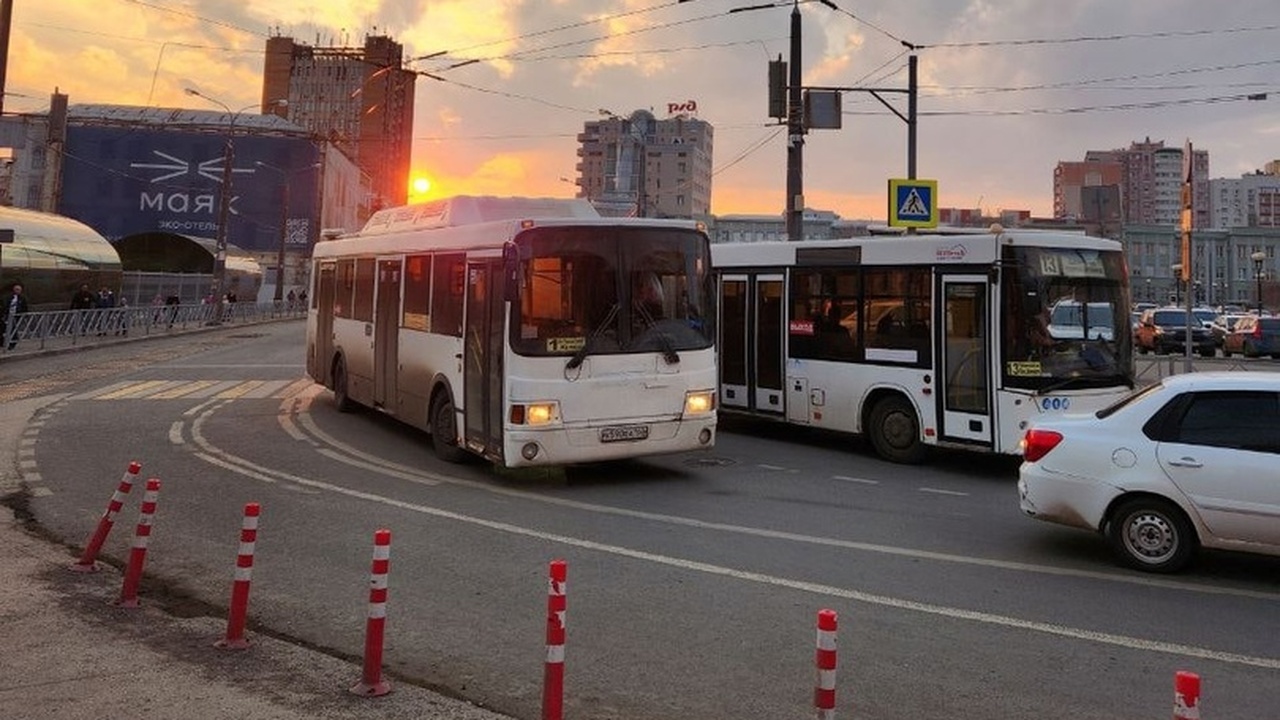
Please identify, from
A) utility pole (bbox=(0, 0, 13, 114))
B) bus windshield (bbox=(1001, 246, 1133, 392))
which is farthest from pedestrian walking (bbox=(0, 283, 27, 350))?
bus windshield (bbox=(1001, 246, 1133, 392))

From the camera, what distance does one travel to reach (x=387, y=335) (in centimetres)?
1353

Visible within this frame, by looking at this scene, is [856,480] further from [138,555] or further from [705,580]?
[138,555]

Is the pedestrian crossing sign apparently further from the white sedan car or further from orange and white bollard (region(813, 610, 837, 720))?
orange and white bollard (region(813, 610, 837, 720))

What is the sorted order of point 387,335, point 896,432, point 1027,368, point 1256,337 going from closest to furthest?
point 1027,368 → point 896,432 → point 387,335 → point 1256,337

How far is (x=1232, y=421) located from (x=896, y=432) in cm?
549

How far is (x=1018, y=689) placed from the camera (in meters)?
4.83

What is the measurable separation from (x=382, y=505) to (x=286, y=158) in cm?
8050

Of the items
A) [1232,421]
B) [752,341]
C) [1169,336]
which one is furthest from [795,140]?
[1169,336]

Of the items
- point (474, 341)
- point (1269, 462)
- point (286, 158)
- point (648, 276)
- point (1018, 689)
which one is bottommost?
A: point (1018, 689)

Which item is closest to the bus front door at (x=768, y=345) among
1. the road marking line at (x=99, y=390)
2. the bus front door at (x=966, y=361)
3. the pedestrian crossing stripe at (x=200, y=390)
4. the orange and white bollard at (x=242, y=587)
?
the bus front door at (x=966, y=361)

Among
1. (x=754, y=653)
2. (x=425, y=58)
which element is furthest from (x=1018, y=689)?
(x=425, y=58)

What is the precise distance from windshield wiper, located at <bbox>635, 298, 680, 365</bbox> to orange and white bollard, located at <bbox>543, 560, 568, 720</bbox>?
6.30 meters

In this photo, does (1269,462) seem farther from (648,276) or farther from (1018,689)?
(648,276)

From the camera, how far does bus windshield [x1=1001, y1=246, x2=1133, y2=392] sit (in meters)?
10.7
